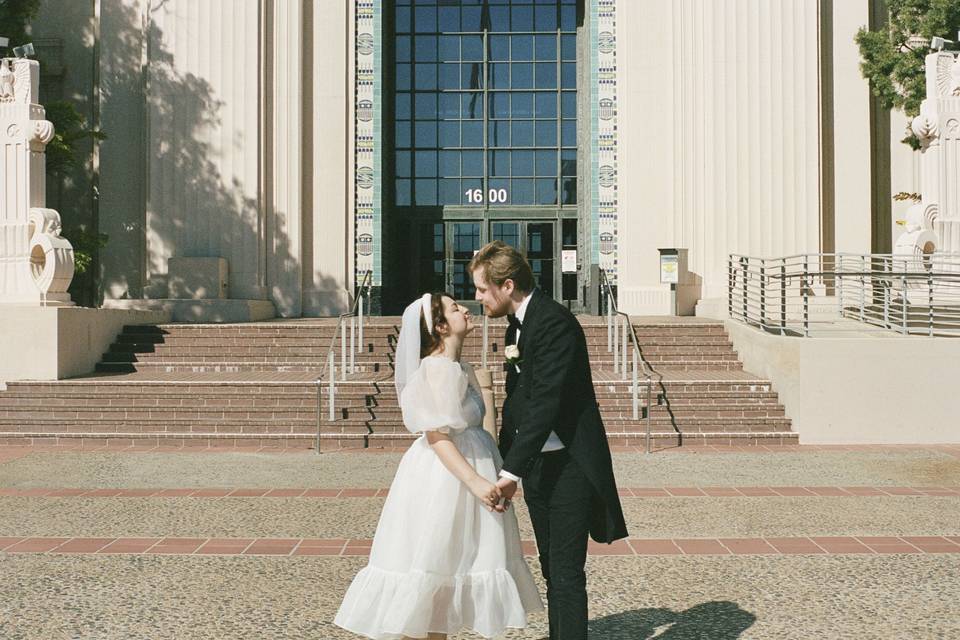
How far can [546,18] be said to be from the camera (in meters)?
22.9

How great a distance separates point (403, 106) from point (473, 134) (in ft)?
5.85

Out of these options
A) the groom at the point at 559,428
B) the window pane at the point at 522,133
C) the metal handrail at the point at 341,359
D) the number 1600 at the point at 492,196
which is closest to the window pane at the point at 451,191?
the number 1600 at the point at 492,196

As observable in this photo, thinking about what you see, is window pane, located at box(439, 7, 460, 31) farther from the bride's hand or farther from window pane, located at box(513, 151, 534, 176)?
the bride's hand

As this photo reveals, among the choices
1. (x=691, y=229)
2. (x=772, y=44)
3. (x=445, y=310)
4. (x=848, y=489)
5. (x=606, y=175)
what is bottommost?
(x=848, y=489)

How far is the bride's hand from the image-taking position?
3674mm

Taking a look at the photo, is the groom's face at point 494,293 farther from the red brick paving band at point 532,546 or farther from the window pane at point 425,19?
the window pane at point 425,19

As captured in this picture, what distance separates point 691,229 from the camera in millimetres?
19688

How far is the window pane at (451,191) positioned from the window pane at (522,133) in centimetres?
167

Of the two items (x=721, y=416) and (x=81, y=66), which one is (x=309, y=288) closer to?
(x=81, y=66)

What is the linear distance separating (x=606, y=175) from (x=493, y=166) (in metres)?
2.94

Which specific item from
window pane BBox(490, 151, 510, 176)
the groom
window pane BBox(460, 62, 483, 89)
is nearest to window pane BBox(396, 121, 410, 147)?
window pane BBox(460, 62, 483, 89)

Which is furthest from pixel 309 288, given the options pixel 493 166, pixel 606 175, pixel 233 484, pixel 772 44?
pixel 233 484

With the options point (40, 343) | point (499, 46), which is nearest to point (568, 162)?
point (499, 46)

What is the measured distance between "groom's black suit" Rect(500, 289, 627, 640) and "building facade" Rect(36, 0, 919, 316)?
15655 mm
